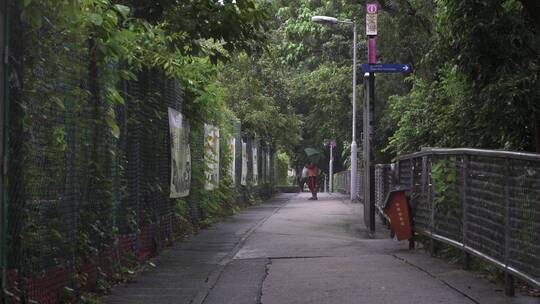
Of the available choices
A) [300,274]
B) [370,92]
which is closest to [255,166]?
[370,92]

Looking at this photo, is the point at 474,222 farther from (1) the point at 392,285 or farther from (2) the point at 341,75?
(2) the point at 341,75

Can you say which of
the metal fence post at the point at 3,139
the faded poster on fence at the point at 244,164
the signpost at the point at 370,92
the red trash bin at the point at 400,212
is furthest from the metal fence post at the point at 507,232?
the faded poster on fence at the point at 244,164

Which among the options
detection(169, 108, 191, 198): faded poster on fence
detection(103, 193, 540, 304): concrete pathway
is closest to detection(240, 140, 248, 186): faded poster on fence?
detection(103, 193, 540, 304): concrete pathway

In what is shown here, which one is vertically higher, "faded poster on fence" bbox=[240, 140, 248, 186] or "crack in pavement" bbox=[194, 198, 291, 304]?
"faded poster on fence" bbox=[240, 140, 248, 186]

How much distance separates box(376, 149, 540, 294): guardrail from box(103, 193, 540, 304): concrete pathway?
369mm

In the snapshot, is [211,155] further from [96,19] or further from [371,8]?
[96,19]

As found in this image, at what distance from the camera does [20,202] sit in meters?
5.18

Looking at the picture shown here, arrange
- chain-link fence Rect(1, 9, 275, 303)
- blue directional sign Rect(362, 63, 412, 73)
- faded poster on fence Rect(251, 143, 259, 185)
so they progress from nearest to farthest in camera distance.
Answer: chain-link fence Rect(1, 9, 275, 303) → blue directional sign Rect(362, 63, 412, 73) → faded poster on fence Rect(251, 143, 259, 185)

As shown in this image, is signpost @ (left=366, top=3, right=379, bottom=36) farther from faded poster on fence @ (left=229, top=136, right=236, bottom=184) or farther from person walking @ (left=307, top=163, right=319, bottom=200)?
person walking @ (left=307, top=163, right=319, bottom=200)

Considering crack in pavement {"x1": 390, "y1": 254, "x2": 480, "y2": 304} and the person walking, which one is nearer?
crack in pavement {"x1": 390, "y1": 254, "x2": 480, "y2": 304}

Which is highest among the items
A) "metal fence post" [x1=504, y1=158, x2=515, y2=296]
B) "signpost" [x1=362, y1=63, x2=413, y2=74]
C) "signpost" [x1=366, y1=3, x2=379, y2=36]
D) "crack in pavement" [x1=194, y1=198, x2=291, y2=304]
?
"signpost" [x1=366, y1=3, x2=379, y2=36]

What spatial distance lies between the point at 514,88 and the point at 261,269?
3770 mm

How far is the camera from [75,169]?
6.44 m

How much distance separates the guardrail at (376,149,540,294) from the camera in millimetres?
6070
